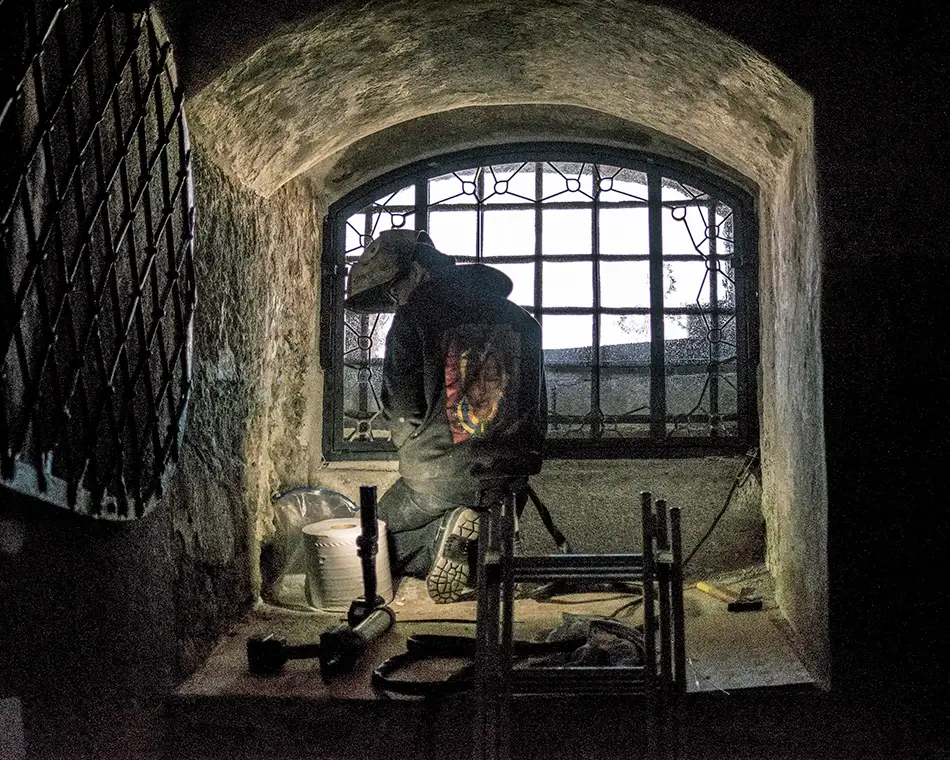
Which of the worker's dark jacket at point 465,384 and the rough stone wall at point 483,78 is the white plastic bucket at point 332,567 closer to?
the worker's dark jacket at point 465,384

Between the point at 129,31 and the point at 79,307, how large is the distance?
0.69 metres

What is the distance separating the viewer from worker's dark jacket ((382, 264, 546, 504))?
3.19 metres

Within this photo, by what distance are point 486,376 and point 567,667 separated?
147cm

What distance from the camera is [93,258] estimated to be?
6.07ft

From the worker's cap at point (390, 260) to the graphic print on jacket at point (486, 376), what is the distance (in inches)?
15.3

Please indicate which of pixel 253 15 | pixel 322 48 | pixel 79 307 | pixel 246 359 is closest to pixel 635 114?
pixel 322 48

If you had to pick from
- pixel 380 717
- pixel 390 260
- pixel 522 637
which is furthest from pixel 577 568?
pixel 390 260

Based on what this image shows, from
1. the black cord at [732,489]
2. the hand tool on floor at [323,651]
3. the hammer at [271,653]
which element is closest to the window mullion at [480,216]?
the black cord at [732,489]

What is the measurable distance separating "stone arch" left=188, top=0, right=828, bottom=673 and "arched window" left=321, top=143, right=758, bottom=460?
1.26 ft

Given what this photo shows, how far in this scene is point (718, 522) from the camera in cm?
370

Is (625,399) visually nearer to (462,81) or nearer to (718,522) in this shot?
(718,522)


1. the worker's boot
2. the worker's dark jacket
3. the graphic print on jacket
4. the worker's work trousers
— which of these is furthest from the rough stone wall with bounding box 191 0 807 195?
the worker's boot

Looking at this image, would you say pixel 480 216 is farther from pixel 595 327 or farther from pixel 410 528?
pixel 410 528

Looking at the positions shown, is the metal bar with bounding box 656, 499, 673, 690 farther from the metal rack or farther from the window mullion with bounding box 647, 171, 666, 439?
the window mullion with bounding box 647, 171, 666, 439
